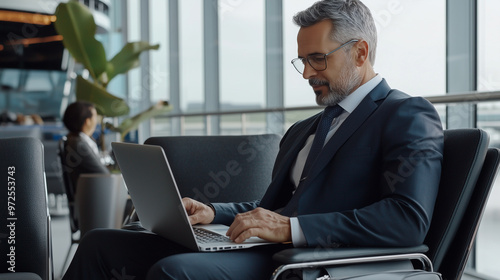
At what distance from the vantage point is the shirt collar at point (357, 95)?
1.65 m

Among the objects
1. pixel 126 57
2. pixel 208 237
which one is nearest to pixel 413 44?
pixel 208 237

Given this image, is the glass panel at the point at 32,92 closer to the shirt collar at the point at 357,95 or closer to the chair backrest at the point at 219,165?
the chair backrest at the point at 219,165

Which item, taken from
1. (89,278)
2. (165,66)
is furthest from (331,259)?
(165,66)

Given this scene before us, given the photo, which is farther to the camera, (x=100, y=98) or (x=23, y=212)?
(x=100, y=98)

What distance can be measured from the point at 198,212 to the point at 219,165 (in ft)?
2.06

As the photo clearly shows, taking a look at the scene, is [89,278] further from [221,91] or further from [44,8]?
[44,8]

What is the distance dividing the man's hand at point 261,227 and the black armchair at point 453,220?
3.5 inches

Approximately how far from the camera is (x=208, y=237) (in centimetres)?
155

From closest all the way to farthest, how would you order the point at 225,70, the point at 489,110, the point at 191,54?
1. the point at 489,110
2. the point at 225,70
3. the point at 191,54

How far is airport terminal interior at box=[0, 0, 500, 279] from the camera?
2.70 metres

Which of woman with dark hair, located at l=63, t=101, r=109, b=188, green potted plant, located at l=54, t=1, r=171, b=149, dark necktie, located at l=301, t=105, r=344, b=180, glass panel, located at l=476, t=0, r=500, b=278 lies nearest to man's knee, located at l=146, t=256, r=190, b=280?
dark necktie, located at l=301, t=105, r=344, b=180

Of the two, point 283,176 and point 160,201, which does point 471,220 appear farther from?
point 160,201

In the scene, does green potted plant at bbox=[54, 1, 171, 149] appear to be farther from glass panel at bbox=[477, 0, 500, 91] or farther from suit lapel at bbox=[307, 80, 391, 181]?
suit lapel at bbox=[307, 80, 391, 181]

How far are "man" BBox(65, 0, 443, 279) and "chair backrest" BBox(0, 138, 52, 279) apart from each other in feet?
0.47
